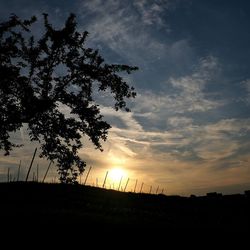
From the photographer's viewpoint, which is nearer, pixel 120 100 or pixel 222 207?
pixel 120 100

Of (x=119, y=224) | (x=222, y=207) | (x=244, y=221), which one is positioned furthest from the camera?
(x=222, y=207)

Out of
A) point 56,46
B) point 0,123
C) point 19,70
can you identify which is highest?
point 56,46

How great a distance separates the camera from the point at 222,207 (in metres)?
43.5

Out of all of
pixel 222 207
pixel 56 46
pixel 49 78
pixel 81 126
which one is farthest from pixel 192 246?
pixel 222 207

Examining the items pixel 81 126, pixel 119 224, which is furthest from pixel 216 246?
pixel 81 126

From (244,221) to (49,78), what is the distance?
2661 centimetres

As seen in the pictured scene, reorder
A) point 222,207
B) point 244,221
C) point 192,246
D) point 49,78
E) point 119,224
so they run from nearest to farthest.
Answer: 1. point 192,246
2. point 119,224
3. point 49,78
4. point 244,221
5. point 222,207

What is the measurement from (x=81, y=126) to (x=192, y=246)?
1113 cm

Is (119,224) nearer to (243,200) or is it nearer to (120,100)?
(120,100)

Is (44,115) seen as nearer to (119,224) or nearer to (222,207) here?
(119,224)

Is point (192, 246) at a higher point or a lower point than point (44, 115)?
lower

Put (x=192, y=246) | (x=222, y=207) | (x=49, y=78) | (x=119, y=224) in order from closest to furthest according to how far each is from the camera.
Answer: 1. (x=192, y=246)
2. (x=119, y=224)
3. (x=49, y=78)
4. (x=222, y=207)

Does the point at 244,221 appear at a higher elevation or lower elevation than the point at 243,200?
lower

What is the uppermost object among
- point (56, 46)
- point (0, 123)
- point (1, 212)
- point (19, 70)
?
point (56, 46)
